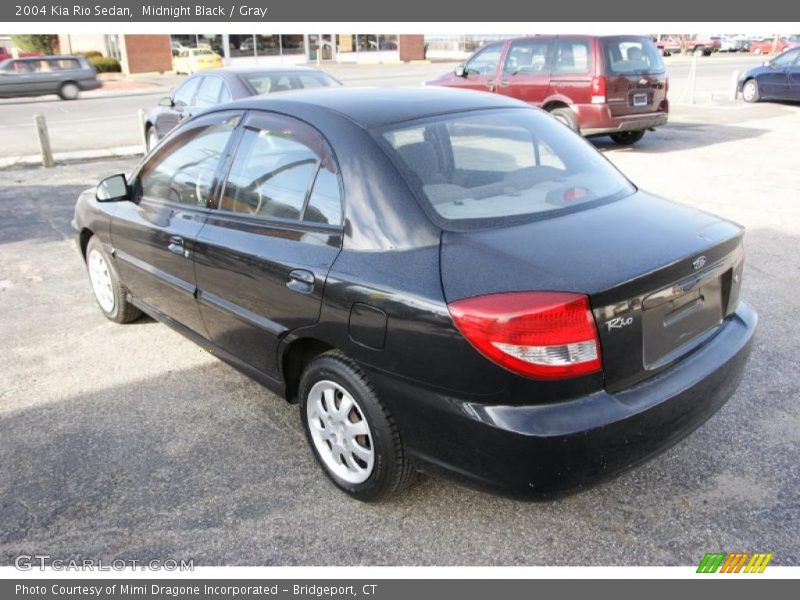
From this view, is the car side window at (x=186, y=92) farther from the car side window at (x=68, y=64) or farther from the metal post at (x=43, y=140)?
the car side window at (x=68, y=64)

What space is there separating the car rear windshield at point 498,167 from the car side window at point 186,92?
24.1ft

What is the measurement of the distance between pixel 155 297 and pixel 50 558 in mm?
1818

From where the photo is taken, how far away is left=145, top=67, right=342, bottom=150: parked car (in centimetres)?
873

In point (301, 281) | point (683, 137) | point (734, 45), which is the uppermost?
point (734, 45)

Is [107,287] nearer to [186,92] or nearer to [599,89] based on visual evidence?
[186,92]

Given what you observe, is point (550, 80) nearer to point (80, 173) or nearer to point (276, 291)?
point (80, 173)

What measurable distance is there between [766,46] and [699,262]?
54.4 m

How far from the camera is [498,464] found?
240 cm

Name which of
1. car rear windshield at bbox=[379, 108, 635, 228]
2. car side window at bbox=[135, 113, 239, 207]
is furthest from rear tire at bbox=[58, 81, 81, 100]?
car rear windshield at bbox=[379, 108, 635, 228]

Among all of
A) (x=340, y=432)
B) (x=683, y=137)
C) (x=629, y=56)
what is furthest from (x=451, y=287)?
(x=683, y=137)

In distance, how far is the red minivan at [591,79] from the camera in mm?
11078

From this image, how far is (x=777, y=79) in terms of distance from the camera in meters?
17.6

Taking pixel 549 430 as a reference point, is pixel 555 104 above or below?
above

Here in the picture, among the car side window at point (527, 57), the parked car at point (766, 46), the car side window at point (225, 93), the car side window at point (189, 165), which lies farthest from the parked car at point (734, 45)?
the car side window at point (189, 165)
